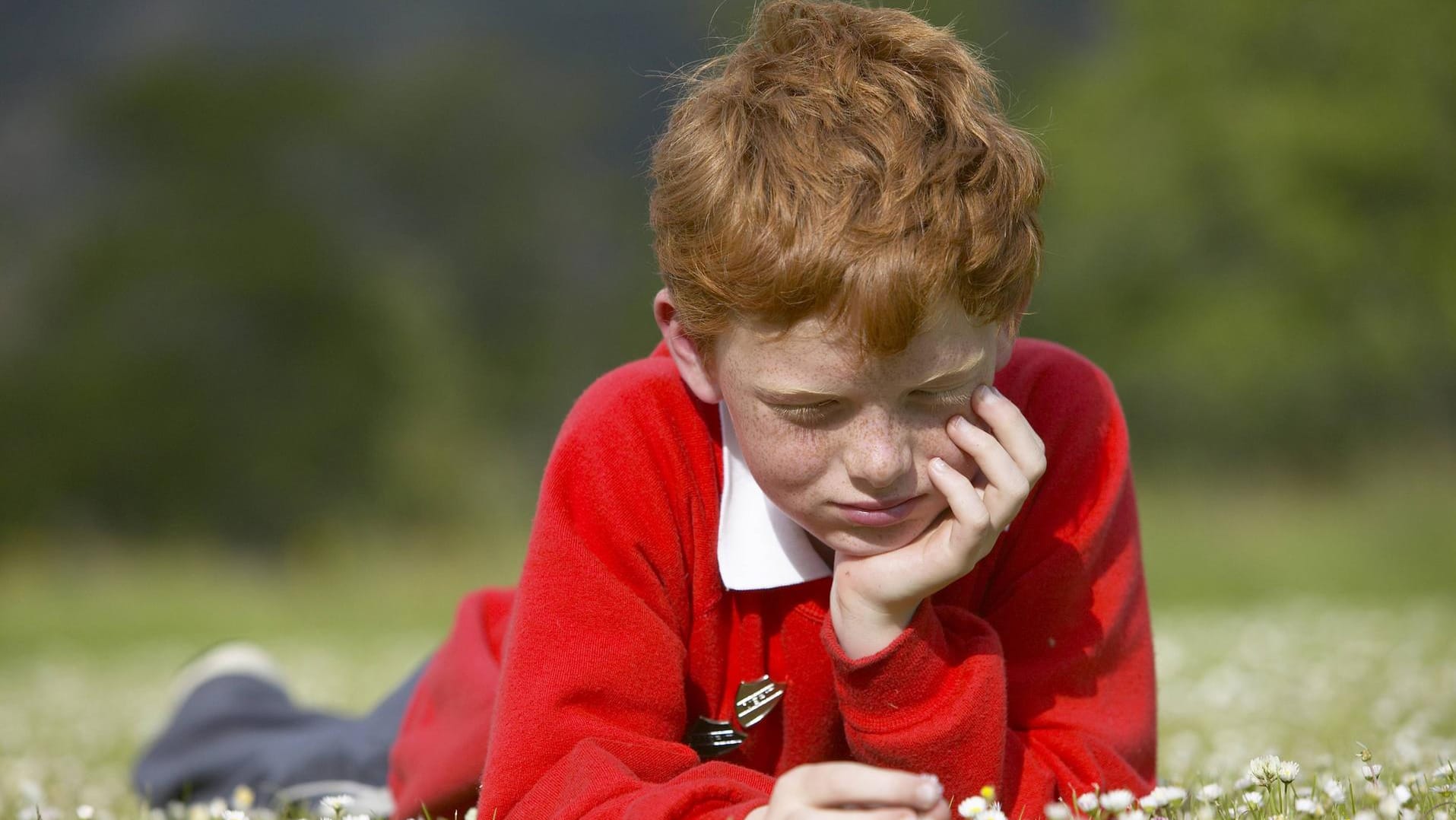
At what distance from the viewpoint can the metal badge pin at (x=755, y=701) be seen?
11.0 feet

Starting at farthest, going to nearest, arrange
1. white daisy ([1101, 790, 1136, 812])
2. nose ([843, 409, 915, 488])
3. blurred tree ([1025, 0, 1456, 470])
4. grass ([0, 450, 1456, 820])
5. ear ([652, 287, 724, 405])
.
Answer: blurred tree ([1025, 0, 1456, 470]), grass ([0, 450, 1456, 820]), ear ([652, 287, 724, 405]), nose ([843, 409, 915, 488]), white daisy ([1101, 790, 1136, 812])

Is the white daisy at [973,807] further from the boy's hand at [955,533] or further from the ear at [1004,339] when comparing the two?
the ear at [1004,339]

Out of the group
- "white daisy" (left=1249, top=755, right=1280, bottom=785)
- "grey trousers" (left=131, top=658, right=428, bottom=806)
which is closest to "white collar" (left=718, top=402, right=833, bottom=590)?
"white daisy" (left=1249, top=755, right=1280, bottom=785)

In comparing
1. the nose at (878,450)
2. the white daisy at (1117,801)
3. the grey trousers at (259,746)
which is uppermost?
the nose at (878,450)

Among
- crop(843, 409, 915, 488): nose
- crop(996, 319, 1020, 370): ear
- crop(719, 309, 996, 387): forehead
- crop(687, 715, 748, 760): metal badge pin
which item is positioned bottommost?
crop(687, 715, 748, 760): metal badge pin

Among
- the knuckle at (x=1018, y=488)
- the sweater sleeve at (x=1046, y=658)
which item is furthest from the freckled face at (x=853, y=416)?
the sweater sleeve at (x=1046, y=658)

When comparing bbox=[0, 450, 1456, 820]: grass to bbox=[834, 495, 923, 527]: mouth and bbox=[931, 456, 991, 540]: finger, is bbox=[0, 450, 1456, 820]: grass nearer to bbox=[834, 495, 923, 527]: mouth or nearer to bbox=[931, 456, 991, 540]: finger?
bbox=[931, 456, 991, 540]: finger

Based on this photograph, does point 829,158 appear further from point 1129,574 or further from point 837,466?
point 1129,574

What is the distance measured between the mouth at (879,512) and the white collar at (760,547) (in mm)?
355

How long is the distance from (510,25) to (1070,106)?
37.9 meters

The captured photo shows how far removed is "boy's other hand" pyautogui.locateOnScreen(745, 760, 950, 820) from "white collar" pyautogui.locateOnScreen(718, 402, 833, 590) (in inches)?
31.2

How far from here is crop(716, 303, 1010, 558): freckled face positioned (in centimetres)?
275

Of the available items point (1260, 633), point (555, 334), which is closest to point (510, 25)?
point (555, 334)

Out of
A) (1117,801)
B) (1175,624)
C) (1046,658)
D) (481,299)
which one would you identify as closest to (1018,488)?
(1117,801)
